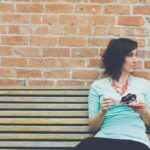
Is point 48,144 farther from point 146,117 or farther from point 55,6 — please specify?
point 55,6

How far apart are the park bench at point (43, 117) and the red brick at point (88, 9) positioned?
59 cm

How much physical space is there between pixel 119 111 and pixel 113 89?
6.9 inches

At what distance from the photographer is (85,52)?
4133mm

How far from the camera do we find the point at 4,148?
392cm

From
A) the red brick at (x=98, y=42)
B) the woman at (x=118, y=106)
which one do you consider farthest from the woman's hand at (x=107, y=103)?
the red brick at (x=98, y=42)

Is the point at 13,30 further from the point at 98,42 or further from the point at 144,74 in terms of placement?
the point at 144,74

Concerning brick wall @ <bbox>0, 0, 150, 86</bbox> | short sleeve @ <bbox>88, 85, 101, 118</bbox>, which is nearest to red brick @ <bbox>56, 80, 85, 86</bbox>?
brick wall @ <bbox>0, 0, 150, 86</bbox>

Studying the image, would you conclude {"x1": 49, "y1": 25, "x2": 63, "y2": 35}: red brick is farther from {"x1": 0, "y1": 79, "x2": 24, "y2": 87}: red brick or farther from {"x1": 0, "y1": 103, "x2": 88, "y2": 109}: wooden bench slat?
{"x1": 0, "y1": 103, "x2": 88, "y2": 109}: wooden bench slat

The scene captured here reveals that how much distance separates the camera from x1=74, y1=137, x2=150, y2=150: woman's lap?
3574mm

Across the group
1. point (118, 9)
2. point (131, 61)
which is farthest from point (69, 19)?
point (131, 61)

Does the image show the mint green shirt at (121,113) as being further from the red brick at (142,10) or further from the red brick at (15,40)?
the red brick at (15,40)

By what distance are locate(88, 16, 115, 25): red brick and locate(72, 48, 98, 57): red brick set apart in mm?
206

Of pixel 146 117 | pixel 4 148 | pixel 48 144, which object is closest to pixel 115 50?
pixel 146 117

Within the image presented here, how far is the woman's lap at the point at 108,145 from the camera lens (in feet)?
11.7
